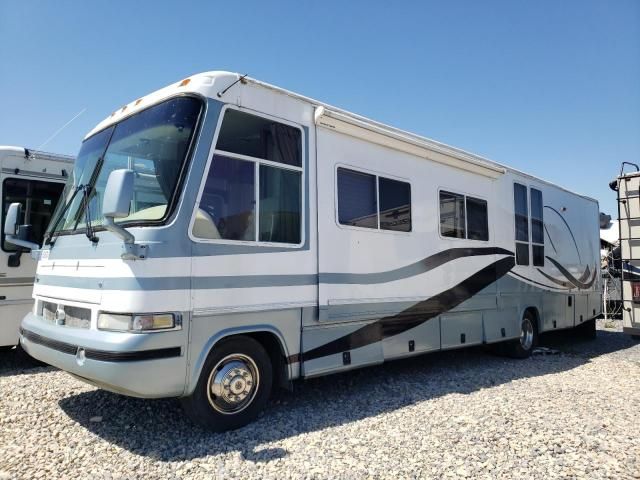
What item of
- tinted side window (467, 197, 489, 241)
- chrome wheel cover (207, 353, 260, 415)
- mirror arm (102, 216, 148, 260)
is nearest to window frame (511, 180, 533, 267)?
tinted side window (467, 197, 489, 241)

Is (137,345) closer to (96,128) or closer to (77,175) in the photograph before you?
(77,175)

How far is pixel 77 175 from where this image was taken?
4.99 meters

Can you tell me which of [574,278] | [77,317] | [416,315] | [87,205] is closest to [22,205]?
[87,205]

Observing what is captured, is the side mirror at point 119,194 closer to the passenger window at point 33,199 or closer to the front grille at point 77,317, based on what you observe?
the front grille at point 77,317

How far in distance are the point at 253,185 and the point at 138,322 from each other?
60.7 inches

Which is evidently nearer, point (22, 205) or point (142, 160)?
point (142, 160)

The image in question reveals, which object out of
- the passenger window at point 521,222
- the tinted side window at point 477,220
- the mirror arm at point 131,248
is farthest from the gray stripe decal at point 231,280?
the passenger window at point 521,222

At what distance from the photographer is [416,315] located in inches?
236

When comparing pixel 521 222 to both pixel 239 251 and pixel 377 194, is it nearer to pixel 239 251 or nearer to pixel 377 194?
pixel 377 194

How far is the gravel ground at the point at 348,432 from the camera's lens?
11.7 ft

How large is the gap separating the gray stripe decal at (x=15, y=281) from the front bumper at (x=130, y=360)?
2.74 metres

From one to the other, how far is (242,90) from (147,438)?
10.2 feet

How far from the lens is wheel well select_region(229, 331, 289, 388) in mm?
4531

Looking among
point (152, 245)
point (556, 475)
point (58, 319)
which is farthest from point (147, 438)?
point (556, 475)
